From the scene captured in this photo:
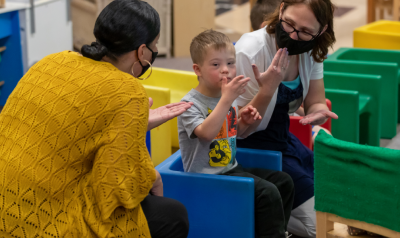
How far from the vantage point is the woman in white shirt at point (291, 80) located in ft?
6.08

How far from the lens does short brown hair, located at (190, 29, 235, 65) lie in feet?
5.70

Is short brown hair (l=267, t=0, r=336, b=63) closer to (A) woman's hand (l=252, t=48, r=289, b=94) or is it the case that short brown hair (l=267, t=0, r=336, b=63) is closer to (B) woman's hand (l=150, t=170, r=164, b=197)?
(A) woman's hand (l=252, t=48, r=289, b=94)

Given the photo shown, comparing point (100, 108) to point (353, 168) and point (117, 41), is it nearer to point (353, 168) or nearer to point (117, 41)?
point (117, 41)

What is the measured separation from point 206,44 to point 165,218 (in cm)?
65

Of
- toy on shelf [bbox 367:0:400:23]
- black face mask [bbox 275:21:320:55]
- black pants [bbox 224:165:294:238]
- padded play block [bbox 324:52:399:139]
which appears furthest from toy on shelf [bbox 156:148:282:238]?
toy on shelf [bbox 367:0:400:23]

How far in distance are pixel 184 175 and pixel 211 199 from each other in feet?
0.44

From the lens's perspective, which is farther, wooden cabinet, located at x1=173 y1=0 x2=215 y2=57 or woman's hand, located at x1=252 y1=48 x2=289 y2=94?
wooden cabinet, located at x1=173 y1=0 x2=215 y2=57

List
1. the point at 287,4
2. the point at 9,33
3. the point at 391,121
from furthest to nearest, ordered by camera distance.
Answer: the point at 9,33 < the point at 391,121 < the point at 287,4

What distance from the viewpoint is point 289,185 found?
187 cm

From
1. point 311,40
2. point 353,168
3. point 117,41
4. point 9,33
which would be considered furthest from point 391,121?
point 9,33

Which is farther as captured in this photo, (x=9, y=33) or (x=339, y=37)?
(x=339, y=37)

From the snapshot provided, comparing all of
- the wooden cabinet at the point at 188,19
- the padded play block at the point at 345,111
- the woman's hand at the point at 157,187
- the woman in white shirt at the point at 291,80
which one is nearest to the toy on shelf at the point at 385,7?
the wooden cabinet at the point at 188,19

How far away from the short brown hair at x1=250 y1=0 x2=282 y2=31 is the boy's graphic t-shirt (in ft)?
2.51

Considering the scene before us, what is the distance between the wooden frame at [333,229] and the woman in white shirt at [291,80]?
344 millimetres
